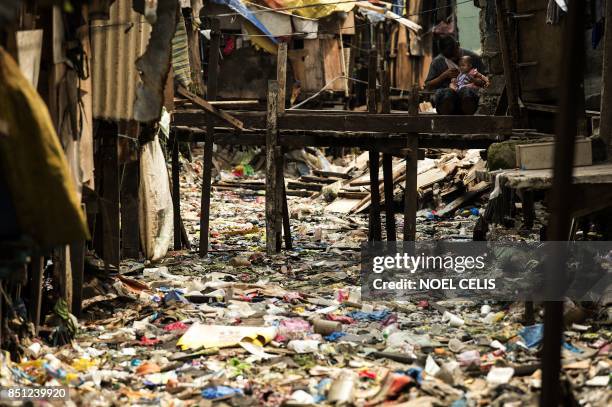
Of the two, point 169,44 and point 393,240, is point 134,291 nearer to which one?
point 169,44

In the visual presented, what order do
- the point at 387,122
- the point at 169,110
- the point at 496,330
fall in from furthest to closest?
the point at 387,122
the point at 169,110
the point at 496,330

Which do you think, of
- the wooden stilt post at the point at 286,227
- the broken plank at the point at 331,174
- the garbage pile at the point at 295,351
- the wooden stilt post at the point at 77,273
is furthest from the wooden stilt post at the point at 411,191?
the broken plank at the point at 331,174

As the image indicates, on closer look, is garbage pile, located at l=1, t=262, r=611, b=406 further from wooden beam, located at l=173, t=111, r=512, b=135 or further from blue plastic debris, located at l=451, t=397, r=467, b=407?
wooden beam, located at l=173, t=111, r=512, b=135

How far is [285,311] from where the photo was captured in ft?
28.8

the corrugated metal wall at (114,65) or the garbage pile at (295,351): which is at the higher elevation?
the corrugated metal wall at (114,65)

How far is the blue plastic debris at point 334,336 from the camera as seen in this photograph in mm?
7695

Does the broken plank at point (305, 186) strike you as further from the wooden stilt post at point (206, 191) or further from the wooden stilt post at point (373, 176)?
the wooden stilt post at point (206, 191)

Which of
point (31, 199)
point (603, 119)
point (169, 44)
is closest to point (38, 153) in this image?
point (31, 199)

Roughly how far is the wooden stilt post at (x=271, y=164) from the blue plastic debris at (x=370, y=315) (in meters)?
3.64

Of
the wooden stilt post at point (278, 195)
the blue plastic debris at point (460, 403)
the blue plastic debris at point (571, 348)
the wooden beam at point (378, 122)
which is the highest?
the wooden beam at point (378, 122)

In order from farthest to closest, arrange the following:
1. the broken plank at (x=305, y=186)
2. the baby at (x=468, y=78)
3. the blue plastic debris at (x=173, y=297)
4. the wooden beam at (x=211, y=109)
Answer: the broken plank at (x=305, y=186) < the baby at (x=468, y=78) < the wooden beam at (x=211, y=109) < the blue plastic debris at (x=173, y=297)

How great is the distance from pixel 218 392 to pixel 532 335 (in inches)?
103

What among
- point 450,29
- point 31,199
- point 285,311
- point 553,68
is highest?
point 450,29

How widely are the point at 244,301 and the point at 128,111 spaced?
2207 millimetres
